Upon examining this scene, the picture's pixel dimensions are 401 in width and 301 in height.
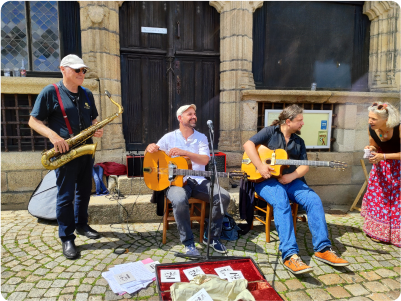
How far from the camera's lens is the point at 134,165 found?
173 inches

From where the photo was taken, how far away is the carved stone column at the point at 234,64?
17.1 ft

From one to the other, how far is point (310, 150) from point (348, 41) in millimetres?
2573

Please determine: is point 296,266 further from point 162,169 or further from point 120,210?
point 120,210

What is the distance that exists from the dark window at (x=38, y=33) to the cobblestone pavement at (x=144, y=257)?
2.80m

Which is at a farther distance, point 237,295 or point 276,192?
point 276,192

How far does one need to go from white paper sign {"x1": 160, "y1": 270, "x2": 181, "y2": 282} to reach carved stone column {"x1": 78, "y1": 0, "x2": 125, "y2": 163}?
2853mm

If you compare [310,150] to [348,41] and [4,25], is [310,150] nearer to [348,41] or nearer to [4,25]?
[348,41]

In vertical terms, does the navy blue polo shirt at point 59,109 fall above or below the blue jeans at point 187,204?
above

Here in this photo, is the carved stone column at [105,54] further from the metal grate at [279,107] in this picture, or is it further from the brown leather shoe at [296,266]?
the brown leather shoe at [296,266]

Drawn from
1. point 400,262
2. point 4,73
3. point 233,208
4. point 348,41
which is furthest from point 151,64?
point 400,262

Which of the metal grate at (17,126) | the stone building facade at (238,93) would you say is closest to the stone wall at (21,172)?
the stone building facade at (238,93)

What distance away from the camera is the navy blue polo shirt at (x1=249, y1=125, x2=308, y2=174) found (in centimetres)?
357

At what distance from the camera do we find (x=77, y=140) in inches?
126

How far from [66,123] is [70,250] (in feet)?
4.74
